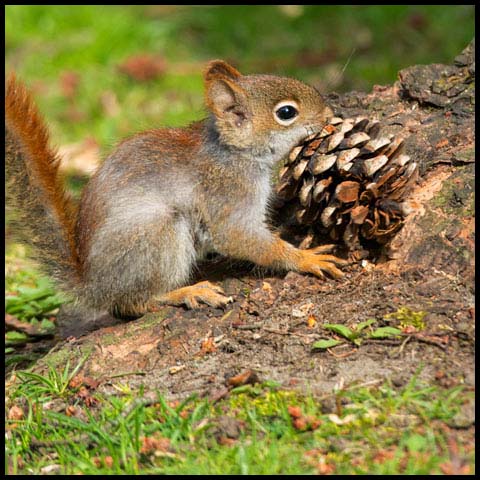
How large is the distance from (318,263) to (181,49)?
4.48 meters

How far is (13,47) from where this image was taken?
6938mm

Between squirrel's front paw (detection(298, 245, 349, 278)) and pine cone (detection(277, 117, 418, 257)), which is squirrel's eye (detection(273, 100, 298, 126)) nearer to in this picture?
pine cone (detection(277, 117, 418, 257))

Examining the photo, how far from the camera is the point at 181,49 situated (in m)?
7.09

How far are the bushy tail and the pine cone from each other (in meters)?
1.02

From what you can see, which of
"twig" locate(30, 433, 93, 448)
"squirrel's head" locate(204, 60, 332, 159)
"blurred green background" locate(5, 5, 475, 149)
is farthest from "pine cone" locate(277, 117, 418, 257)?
"blurred green background" locate(5, 5, 475, 149)

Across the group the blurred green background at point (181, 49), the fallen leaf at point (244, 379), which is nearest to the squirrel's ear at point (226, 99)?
the fallen leaf at point (244, 379)

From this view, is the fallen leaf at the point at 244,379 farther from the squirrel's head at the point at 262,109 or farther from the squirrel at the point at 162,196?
the squirrel's head at the point at 262,109

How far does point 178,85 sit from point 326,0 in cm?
178

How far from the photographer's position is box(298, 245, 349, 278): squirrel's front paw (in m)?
3.02

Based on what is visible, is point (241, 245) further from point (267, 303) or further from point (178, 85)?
point (178, 85)

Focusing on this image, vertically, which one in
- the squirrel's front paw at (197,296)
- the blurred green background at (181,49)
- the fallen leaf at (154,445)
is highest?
the blurred green background at (181,49)

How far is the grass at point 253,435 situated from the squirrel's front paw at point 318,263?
68 cm

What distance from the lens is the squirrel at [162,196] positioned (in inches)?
130

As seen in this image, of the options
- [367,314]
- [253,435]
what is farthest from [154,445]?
[367,314]
